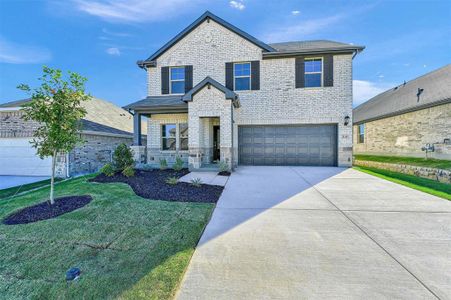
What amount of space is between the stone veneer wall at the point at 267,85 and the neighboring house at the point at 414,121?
6216 millimetres

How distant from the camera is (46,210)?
4.81 m

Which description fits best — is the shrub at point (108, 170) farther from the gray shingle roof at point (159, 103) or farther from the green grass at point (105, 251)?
the gray shingle roof at point (159, 103)

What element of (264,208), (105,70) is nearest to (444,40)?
(264,208)

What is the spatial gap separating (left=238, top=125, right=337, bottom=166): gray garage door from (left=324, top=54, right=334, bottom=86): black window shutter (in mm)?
2543

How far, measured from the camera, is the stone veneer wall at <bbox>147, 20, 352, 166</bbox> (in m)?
11.2

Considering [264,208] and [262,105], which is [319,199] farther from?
[262,105]

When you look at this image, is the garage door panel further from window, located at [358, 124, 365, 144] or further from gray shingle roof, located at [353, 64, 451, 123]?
window, located at [358, 124, 365, 144]

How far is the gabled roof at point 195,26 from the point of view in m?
11.7

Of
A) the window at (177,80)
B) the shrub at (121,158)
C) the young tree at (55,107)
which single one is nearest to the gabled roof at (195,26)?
the window at (177,80)

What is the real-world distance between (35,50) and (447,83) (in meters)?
29.4

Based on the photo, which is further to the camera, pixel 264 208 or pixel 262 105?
pixel 262 105

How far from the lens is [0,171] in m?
11.2

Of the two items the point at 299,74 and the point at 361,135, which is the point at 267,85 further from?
the point at 361,135

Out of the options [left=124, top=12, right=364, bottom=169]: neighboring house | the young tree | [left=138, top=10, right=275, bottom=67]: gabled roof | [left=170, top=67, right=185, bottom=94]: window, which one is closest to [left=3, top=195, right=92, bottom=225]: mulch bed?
the young tree
